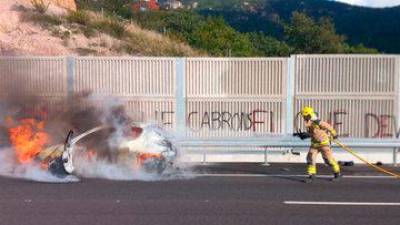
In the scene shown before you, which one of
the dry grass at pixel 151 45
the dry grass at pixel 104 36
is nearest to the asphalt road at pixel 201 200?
the dry grass at pixel 104 36

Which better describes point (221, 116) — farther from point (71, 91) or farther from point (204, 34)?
point (204, 34)

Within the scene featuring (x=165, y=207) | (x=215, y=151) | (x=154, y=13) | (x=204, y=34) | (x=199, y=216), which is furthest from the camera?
(x=154, y=13)

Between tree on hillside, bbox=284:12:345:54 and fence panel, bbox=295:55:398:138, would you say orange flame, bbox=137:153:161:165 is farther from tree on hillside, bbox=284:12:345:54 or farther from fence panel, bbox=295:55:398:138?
tree on hillside, bbox=284:12:345:54

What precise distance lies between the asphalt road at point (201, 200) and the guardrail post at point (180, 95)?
4.49m

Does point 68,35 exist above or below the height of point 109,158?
above

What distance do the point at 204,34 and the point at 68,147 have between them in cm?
3430

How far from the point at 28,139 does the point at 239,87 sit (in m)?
6.85

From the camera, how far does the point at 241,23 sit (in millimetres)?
116875

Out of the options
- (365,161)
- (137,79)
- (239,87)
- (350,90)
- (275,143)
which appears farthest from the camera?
(137,79)

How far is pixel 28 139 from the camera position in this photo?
45.2 ft


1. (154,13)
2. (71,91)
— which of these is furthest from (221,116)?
(154,13)

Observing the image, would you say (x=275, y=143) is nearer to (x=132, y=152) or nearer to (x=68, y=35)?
(x=132, y=152)

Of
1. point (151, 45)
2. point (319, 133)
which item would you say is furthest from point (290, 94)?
point (151, 45)

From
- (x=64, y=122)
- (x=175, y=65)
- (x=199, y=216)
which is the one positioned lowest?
(x=199, y=216)
